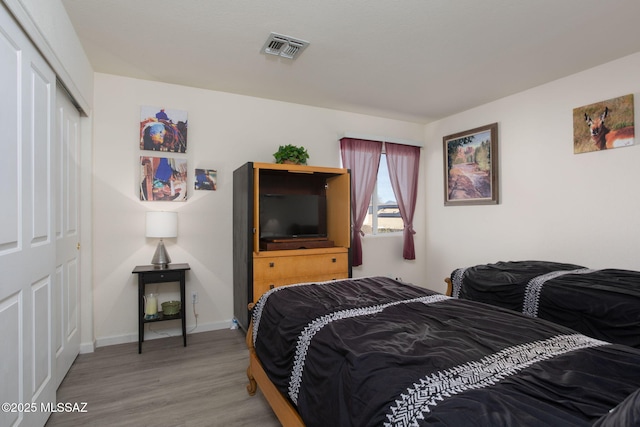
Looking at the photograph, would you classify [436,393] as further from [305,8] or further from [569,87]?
[569,87]

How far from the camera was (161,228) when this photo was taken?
306 centimetres

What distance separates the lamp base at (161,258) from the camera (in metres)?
3.14

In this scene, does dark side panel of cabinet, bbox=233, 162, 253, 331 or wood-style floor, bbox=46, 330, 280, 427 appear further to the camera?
dark side panel of cabinet, bbox=233, 162, 253, 331

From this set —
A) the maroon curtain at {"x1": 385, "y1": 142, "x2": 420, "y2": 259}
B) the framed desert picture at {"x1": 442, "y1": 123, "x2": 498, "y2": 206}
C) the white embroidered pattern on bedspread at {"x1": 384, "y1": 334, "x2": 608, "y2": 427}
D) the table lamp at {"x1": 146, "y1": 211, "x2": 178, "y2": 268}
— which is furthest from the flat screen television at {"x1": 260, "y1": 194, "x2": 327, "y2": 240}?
the white embroidered pattern on bedspread at {"x1": 384, "y1": 334, "x2": 608, "y2": 427}

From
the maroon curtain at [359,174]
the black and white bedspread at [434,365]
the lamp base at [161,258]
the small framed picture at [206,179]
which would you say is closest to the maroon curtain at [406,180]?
the maroon curtain at [359,174]

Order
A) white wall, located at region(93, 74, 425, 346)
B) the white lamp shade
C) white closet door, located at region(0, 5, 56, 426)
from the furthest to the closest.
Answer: white wall, located at region(93, 74, 425, 346) < the white lamp shade < white closet door, located at region(0, 5, 56, 426)

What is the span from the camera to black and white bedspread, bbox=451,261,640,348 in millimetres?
2015

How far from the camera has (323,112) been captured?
14.0 feet

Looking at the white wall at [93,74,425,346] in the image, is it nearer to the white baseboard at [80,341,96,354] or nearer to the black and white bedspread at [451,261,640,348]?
the white baseboard at [80,341,96,354]

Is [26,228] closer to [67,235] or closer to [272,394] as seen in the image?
[67,235]

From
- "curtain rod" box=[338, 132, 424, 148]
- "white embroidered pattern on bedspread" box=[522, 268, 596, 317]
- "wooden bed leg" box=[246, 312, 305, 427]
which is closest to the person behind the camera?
"wooden bed leg" box=[246, 312, 305, 427]

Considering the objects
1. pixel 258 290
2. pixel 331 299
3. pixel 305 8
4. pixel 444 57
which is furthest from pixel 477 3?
pixel 258 290

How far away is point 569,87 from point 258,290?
3759 millimetres

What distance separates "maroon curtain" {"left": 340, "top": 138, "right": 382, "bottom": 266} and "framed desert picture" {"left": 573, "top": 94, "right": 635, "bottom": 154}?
2206 mm
